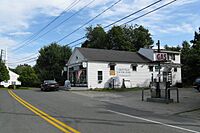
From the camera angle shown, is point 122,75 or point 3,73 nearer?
point 122,75

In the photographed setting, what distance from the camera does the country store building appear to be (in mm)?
41094

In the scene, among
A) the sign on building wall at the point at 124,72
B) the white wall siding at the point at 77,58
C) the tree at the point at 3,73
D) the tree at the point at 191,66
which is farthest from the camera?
the tree at the point at 3,73

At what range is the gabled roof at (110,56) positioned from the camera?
42.2m

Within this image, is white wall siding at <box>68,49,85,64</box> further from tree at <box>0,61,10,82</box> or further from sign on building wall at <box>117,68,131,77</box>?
tree at <box>0,61,10,82</box>

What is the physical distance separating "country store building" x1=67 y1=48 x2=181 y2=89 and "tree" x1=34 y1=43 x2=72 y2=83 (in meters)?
23.9

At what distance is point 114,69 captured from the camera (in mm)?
42812

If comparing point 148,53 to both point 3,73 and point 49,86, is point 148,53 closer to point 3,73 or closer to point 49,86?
point 49,86

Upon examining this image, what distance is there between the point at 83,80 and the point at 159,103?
22246mm

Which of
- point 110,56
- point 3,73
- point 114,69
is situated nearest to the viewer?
point 114,69

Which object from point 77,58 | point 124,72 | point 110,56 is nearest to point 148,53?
point 124,72

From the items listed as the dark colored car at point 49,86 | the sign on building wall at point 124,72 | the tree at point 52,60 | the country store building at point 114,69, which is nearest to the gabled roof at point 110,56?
the country store building at point 114,69

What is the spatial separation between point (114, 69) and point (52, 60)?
3404 cm

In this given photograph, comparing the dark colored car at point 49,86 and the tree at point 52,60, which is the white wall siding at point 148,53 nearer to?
the dark colored car at point 49,86

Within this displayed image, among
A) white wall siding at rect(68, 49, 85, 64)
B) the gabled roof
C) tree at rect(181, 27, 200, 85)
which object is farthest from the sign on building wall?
tree at rect(181, 27, 200, 85)
